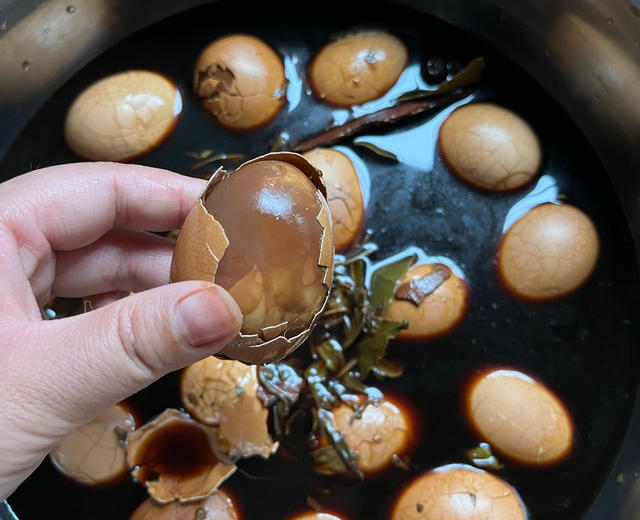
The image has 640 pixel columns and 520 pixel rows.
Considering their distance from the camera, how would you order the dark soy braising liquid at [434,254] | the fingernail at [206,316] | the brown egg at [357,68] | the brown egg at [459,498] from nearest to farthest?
the fingernail at [206,316], the brown egg at [459,498], the dark soy braising liquid at [434,254], the brown egg at [357,68]

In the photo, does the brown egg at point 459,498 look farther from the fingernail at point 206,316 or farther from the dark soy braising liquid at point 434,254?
the fingernail at point 206,316

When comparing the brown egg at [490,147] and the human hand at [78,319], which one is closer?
the human hand at [78,319]

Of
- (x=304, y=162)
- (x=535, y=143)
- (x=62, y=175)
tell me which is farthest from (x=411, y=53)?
(x=62, y=175)

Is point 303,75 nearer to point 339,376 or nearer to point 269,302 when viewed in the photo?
point 339,376

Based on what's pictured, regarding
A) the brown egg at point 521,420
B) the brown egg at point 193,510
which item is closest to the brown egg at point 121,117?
the brown egg at point 193,510

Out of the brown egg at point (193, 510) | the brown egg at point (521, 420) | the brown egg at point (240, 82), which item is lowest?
the brown egg at point (193, 510)

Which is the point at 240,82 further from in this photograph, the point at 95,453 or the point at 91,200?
the point at 95,453
